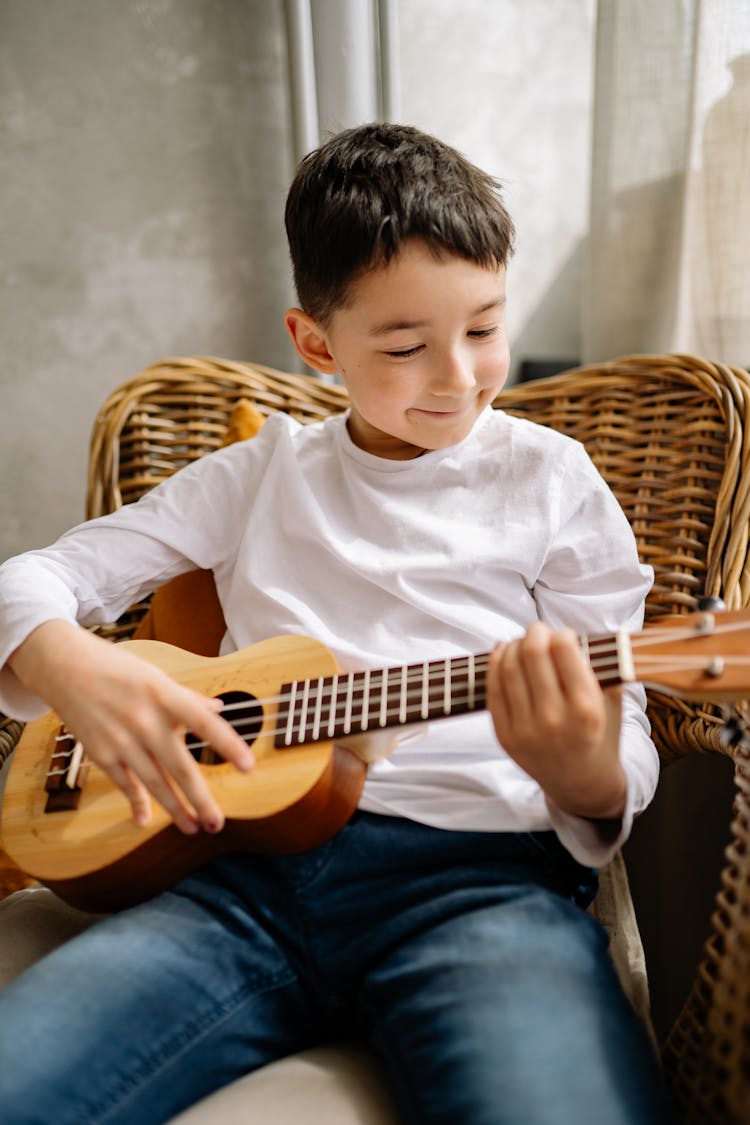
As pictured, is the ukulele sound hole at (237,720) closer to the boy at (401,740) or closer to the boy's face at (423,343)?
the boy at (401,740)

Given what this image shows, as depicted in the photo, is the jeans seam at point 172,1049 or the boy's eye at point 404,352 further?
the boy's eye at point 404,352

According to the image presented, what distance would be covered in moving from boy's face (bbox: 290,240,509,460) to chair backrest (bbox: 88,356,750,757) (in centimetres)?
34

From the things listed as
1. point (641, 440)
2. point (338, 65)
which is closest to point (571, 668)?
point (641, 440)

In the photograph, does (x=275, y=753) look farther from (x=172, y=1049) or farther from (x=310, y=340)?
(x=310, y=340)

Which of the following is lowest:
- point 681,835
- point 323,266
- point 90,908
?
point 681,835

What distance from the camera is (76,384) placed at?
1717 millimetres

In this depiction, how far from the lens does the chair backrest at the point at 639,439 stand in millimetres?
1158

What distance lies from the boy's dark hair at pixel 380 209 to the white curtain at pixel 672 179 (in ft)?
1.33

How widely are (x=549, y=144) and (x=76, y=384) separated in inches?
36.6

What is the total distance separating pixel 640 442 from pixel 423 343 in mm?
441

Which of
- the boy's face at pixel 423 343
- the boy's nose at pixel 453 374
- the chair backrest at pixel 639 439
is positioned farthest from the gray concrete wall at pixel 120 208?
the boy's nose at pixel 453 374

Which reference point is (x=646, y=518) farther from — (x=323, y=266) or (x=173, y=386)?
(x=173, y=386)

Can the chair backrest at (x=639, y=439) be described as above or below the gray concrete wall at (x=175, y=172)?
below

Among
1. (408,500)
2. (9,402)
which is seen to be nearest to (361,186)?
(408,500)
